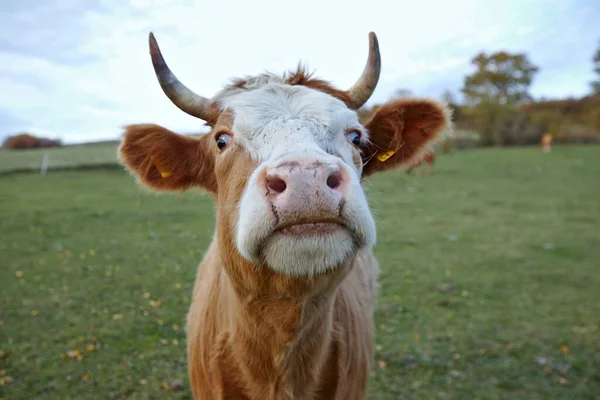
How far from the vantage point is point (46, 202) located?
55.0 feet

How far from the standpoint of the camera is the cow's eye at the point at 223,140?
277 cm

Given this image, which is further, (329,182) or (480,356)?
(480,356)

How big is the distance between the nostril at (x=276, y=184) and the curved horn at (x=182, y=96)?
120 cm

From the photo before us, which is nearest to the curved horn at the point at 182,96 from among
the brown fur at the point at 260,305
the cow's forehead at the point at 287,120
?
the brown fur at the point at 260,305

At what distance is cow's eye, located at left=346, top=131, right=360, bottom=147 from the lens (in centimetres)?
272

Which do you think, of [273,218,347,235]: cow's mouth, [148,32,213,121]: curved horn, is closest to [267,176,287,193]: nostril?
[273,218,347,235]: cow's mouth

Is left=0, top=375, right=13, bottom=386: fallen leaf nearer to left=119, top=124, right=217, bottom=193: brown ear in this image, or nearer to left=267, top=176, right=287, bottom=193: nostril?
left=119, top=124, right=217, bottom=193: brown ear

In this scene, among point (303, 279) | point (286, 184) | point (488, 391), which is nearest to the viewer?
point (286, 184)

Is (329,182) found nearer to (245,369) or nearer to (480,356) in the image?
(245,369)

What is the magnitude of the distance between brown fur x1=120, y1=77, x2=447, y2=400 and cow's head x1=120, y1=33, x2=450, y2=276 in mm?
11

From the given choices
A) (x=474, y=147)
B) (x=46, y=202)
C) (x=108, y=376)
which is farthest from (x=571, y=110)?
(x=108, y=376)

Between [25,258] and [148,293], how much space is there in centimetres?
362

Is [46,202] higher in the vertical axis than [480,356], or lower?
lower

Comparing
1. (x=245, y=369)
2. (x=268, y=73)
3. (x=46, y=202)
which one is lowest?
(x=46, y=202)
